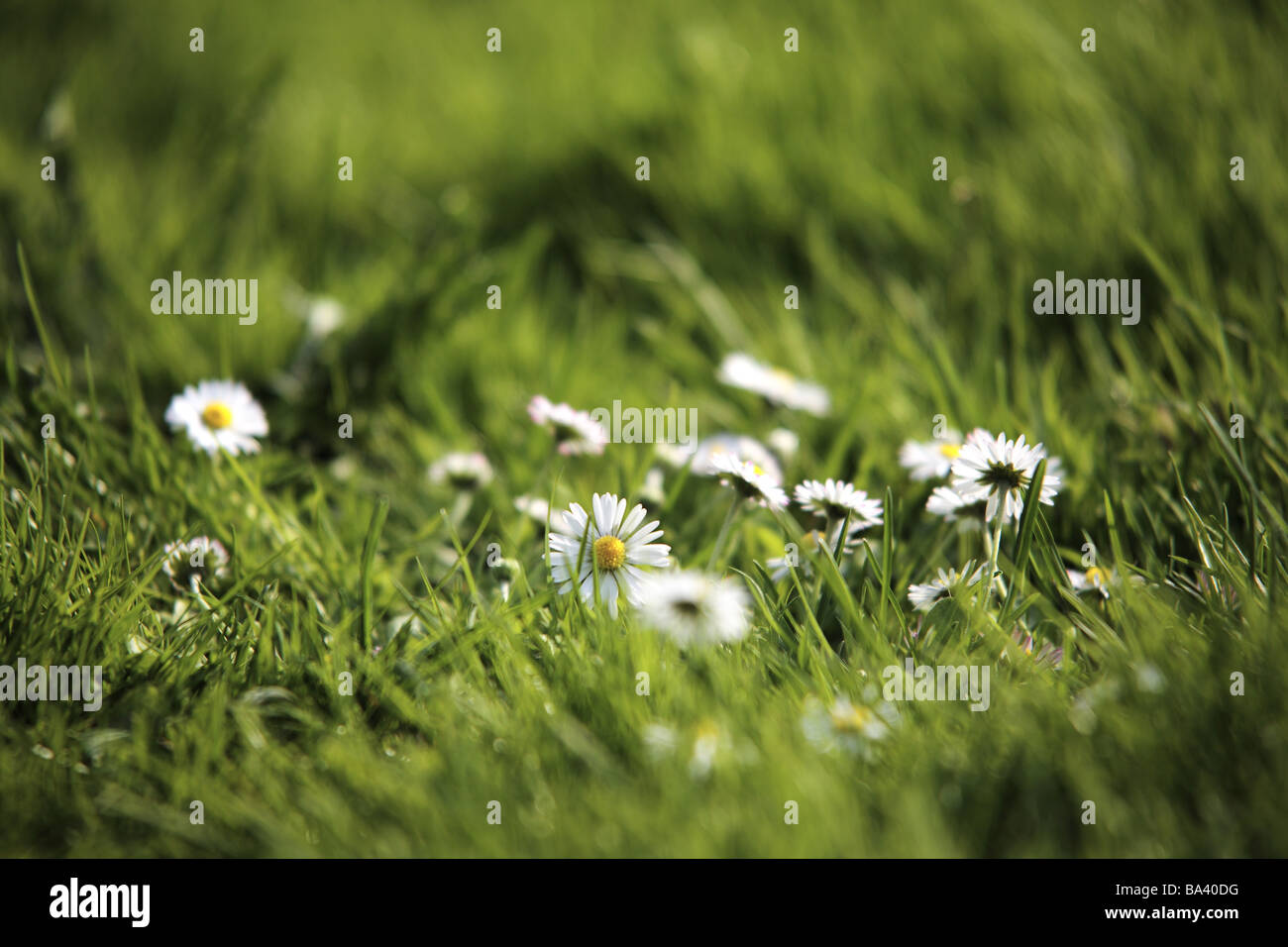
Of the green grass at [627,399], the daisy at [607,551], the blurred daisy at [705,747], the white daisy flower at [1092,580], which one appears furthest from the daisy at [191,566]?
the white daisy flower at [1092,580]

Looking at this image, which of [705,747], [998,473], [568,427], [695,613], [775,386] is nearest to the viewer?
[705,747]

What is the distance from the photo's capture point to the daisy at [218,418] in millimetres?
1584

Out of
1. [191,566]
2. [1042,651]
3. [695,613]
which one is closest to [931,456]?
[1042,651]

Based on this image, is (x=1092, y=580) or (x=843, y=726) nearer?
(x=843, y=726)

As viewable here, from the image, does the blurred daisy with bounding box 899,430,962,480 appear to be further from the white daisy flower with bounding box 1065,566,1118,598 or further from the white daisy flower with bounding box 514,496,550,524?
the white daisy flower with bounding box 514,496,550,524

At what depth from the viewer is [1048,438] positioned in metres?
1.72

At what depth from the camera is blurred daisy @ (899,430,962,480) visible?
5.40 ft

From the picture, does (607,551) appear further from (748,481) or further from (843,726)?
(843,726)

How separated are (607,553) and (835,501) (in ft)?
1.26

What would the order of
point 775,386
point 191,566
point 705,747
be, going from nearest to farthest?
point 705,747 → point 191,566 → point 775,386

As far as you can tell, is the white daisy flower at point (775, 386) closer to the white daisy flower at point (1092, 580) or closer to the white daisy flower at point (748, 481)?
the white daisy flower at point (748, 481)

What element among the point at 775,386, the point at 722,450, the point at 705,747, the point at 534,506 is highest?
the point at 775,386

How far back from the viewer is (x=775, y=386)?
6.09ft

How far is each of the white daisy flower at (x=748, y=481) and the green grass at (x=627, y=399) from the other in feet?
0.38
